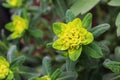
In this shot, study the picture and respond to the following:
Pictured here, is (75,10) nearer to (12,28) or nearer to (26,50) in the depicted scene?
(12,28)

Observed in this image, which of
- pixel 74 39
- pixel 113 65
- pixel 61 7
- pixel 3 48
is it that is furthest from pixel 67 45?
pixel 3 48

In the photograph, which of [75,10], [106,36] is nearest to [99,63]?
[75,10]

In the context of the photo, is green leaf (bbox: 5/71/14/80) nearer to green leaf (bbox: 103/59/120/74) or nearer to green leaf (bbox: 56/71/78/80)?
green leaf (bbox: 56/71/78/80)

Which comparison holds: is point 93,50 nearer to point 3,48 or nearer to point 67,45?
point 67,45

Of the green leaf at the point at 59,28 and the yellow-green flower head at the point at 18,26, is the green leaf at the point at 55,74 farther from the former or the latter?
the yellow-green flower head at the point at 18,26

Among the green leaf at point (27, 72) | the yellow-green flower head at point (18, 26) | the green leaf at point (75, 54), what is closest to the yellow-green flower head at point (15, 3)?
the yellow-green flower head at point (18, 26)

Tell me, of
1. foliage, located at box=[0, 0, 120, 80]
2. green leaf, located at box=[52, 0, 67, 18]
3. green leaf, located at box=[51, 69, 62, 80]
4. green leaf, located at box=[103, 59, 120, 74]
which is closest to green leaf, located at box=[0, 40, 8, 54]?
foliage, located at box=[0, 0, 120, 80]

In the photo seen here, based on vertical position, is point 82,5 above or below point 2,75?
above
